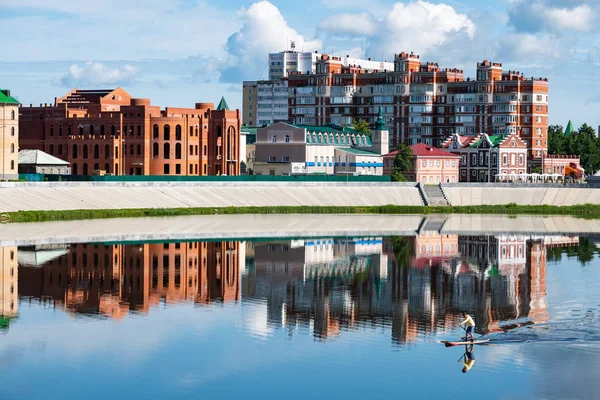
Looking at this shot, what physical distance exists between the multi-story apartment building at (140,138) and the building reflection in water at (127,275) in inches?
2709

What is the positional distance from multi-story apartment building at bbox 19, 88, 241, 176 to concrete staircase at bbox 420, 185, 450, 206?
28.6 meters

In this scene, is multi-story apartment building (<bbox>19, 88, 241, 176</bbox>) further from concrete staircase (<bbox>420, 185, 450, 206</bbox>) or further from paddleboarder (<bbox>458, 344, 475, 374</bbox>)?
paddleboarder (<bbox>458, 344, 475, 374</bbox>)

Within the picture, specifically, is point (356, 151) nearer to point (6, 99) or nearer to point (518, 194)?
point (518, 194)

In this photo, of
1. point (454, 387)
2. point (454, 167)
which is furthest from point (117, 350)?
point (454, 167)

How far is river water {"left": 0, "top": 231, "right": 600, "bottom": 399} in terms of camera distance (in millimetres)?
41906

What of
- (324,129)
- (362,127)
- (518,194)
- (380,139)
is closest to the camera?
(518,194)

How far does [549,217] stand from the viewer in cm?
13375

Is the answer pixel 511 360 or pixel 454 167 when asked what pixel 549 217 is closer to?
pixel 454 167

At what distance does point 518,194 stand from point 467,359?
111m

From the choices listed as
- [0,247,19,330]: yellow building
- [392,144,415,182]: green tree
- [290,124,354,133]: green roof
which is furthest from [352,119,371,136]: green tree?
[0,247,19,330]: yellow building

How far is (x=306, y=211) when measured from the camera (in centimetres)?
13450

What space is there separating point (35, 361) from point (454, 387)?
685 inches

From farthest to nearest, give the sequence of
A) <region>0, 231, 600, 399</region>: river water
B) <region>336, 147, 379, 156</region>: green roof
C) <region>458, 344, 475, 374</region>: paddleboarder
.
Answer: <region>336, 147, 379, 156</region>: green roof, <region>458, 344, 475, 374</region>: paddleboarder, <region>0, 231, 600, 399</region>: river water

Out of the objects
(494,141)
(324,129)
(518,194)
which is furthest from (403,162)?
(494,141)
